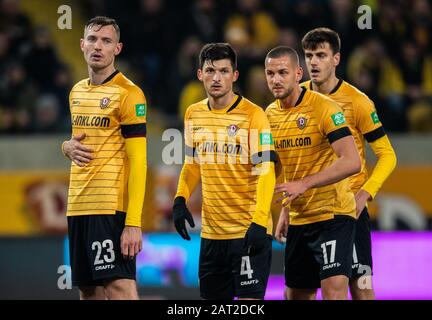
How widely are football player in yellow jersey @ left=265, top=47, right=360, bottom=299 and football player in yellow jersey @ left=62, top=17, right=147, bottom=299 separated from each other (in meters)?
1.09

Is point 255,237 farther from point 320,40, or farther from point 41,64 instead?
point 41,64

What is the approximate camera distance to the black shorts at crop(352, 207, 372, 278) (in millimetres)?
8539

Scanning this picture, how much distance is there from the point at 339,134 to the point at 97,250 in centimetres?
188

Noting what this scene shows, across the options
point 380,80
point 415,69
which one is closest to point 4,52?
point 380,80

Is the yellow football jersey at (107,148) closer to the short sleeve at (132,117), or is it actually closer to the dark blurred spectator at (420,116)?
the short sleeve at (132,117)

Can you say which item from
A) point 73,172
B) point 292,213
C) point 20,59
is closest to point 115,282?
point 73,172

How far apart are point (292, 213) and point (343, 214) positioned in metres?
0.38

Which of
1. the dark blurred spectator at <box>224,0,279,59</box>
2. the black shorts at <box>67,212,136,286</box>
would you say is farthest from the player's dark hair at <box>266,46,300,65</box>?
the dark blurred spectator at <box>224,0,279,59</box>

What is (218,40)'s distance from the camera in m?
14.6

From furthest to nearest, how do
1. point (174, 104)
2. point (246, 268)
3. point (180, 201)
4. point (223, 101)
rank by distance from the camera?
point (174, 104)
point (180, 201)
point (223, 101)
point (246, 268)

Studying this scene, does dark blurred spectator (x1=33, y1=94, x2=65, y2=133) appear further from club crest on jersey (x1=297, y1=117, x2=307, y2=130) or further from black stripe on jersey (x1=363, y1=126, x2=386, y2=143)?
→ club crest on jersey (x1=297, y1=117, x2=307, y2=130)

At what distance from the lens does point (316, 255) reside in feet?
26.0

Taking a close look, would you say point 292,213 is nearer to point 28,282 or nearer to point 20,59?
point 28,282

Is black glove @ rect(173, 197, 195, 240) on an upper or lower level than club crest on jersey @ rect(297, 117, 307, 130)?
lower
